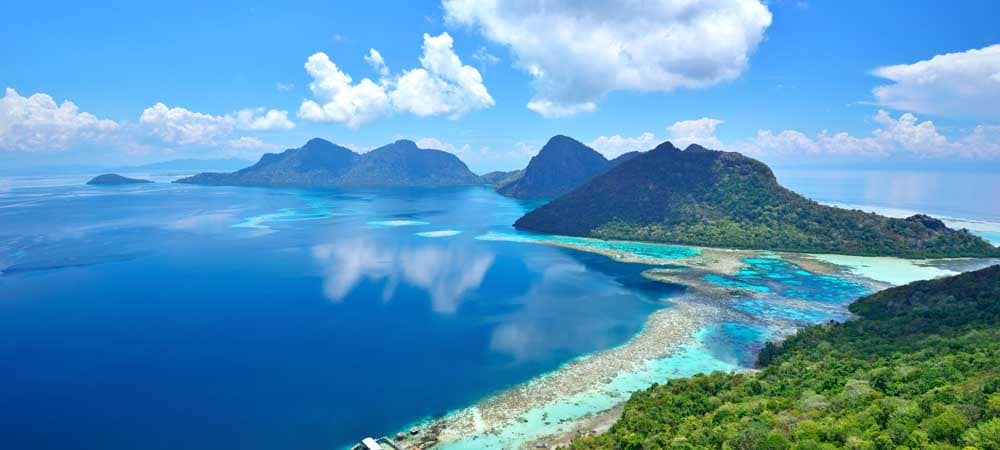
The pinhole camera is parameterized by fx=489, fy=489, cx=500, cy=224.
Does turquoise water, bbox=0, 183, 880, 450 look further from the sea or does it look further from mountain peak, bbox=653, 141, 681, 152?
mountain peak, bbox=653, 141, 681, 152

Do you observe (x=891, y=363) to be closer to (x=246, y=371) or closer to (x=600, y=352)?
(x=600, y=352)

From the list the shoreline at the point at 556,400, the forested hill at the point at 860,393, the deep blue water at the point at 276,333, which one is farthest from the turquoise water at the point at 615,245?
the forested hill at the point at 860,393

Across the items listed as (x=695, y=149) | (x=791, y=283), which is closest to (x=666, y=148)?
(x=695, y=149)

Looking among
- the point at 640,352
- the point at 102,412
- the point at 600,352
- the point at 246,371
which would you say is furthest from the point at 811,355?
the point at 102,412

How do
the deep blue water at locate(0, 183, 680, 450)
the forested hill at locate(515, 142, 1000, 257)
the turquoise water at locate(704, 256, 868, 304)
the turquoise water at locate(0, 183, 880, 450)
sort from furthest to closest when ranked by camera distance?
the forested hill at locate(515, 142, 1000, 257)
the turquoise water at locate(704, 256, 868, 304)
the turquoise water at locate(0, 183, 880, 450)
the deep blue water at locate(0, 183, 680, 450)

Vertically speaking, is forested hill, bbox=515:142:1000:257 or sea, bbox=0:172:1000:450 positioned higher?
forested hill, bbox=515:142:1000:257

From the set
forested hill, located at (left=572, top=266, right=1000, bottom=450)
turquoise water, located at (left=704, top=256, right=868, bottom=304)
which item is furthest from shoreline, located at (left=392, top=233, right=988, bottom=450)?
forested hill, located at (left=572, top=266, right=1000, bottom=450)
